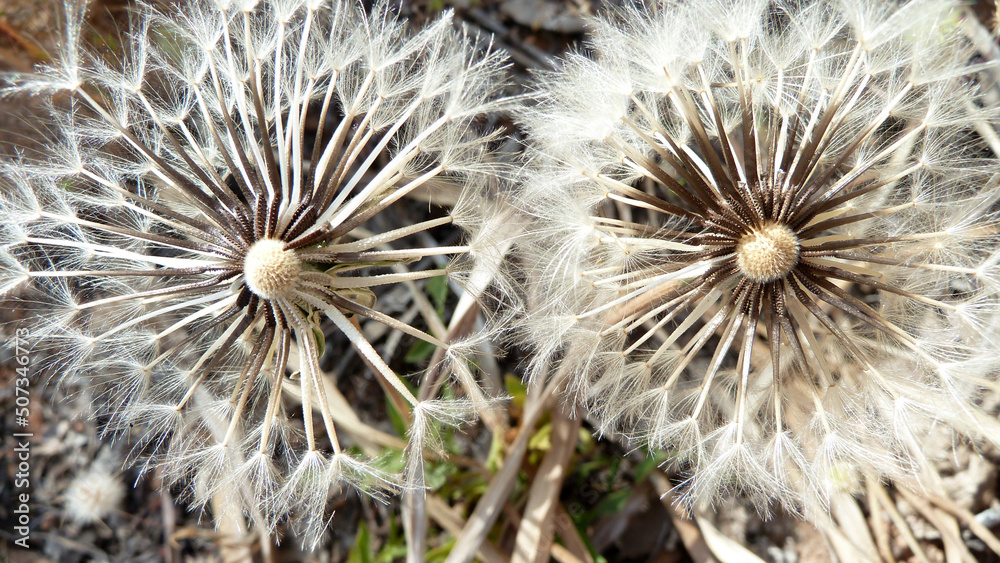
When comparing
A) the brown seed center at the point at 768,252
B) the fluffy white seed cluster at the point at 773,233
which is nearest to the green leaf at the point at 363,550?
the fluffy white seed cluster at the point at 773,233

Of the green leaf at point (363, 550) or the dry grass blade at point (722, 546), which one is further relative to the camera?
the green leaf at point (363, 550)

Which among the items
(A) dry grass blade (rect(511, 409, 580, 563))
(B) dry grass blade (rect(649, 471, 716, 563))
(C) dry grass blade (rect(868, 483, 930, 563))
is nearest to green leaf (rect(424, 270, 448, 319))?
(A) dry grass blade (rect(511, 409, 580, 563))

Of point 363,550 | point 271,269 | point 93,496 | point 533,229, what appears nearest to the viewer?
point 271,269

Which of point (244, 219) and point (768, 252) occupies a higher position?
point (768, 252)

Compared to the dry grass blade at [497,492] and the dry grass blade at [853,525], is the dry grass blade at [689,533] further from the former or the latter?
the dry grass blade at [497,492]

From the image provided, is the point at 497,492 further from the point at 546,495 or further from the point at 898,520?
the point at 898,520

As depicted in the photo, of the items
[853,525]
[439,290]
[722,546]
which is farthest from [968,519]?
[439,290]

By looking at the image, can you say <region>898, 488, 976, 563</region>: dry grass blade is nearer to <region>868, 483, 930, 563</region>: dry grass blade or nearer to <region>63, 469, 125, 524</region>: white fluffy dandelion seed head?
<region>868, 483, 930, 563</region>: dry grass blade
